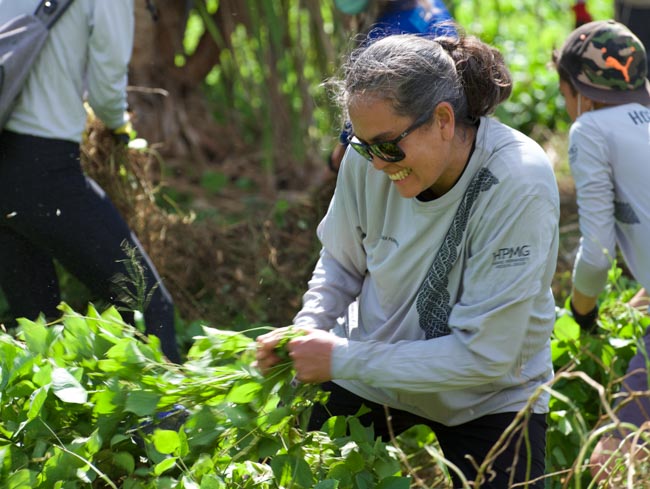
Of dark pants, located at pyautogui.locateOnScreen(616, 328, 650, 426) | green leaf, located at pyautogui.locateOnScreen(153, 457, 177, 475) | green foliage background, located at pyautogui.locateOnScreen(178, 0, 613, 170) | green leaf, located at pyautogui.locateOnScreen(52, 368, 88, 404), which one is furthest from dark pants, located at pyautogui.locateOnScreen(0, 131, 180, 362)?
green foliage background, located at pyautogui.locateOnScreen(178, 0, 613, 170)

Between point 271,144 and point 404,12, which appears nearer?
point 404,12

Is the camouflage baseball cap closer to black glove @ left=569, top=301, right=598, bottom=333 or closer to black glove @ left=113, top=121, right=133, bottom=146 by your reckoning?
black glove @ left=569, top=301, right=598, bottom=333

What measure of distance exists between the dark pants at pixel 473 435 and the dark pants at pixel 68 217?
2.78 feet

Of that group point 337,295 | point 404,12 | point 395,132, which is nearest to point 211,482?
point 337,295

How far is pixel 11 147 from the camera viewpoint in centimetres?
325

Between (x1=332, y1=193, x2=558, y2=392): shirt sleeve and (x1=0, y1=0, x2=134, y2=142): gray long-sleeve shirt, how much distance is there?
60.3 inches

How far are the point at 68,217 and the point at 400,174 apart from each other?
1.43 metres

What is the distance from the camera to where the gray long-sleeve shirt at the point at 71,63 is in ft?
10.6

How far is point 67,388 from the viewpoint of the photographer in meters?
2.20

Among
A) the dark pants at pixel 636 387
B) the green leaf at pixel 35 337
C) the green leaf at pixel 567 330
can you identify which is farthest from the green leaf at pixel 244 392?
the green leaf at pixel 567 330

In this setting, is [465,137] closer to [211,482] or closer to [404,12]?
[211,482]

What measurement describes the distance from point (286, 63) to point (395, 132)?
4.15 meters

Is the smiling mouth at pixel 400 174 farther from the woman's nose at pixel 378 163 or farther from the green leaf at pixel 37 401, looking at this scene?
the green leaf at pixel 37 401

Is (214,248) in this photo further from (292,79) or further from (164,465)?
(164,465)
